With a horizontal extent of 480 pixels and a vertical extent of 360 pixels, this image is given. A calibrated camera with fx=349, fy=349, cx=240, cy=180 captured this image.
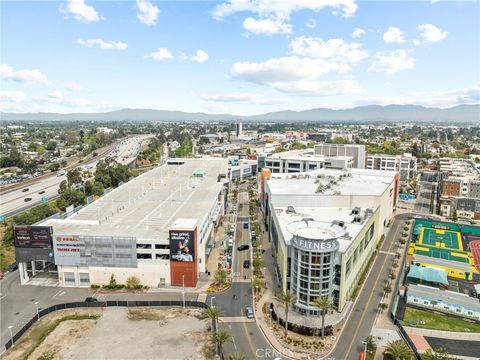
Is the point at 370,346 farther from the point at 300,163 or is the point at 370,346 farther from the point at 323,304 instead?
the point at 300,163

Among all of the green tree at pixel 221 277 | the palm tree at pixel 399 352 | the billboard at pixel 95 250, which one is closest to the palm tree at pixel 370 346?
the palm tree at pixel 399 352

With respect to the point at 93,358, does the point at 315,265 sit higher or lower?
higher

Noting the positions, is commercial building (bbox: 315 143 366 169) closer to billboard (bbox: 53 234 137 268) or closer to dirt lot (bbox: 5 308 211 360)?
billboard (bbox: 53 234 137 268)

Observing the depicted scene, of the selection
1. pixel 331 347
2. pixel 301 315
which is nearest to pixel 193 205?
pixel 301 315

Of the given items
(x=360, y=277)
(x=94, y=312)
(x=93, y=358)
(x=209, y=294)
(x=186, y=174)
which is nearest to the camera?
(x=93, y=358)

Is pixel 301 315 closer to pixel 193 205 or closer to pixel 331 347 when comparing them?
pixel 331 347

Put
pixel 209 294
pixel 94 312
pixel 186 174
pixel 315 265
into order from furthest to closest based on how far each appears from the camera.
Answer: pixel 186 174 < pixel 209 294 < pixel 94 312 < pixel 315 265

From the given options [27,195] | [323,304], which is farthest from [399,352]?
[27,195]

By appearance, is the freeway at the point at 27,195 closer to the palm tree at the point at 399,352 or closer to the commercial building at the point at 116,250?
the commercial building at the point at 116,250
